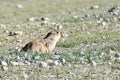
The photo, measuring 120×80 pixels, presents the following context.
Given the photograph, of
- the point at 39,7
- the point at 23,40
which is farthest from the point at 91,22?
the point at 39,7

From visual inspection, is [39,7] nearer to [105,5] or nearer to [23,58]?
[105,5]

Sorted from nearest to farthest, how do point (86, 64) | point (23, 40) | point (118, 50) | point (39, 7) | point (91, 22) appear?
point (86, 64), point (118, 50), point (23, 40), point (91, 22), point (39, 7)

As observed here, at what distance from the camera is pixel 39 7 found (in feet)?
104

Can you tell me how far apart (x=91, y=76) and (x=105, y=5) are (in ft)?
55.8

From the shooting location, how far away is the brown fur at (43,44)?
13.0 meters

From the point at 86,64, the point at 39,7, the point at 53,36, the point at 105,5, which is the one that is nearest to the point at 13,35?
the point at 53,36

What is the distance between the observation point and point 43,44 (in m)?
13.6

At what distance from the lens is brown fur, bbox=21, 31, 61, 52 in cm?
1302

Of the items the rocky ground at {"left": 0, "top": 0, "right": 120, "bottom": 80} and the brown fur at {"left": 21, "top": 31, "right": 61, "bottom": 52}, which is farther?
the brown fur at {"left": 21, "top": 31, "right": 61, "bottom": 52}

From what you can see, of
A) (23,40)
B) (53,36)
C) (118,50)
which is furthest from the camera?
(23,40)

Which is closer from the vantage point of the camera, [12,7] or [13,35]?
[13,35]

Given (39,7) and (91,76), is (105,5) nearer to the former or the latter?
(39,7)

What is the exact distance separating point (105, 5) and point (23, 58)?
51.9 ft

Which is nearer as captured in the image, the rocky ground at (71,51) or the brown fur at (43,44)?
the rocky ground at (71,51)
